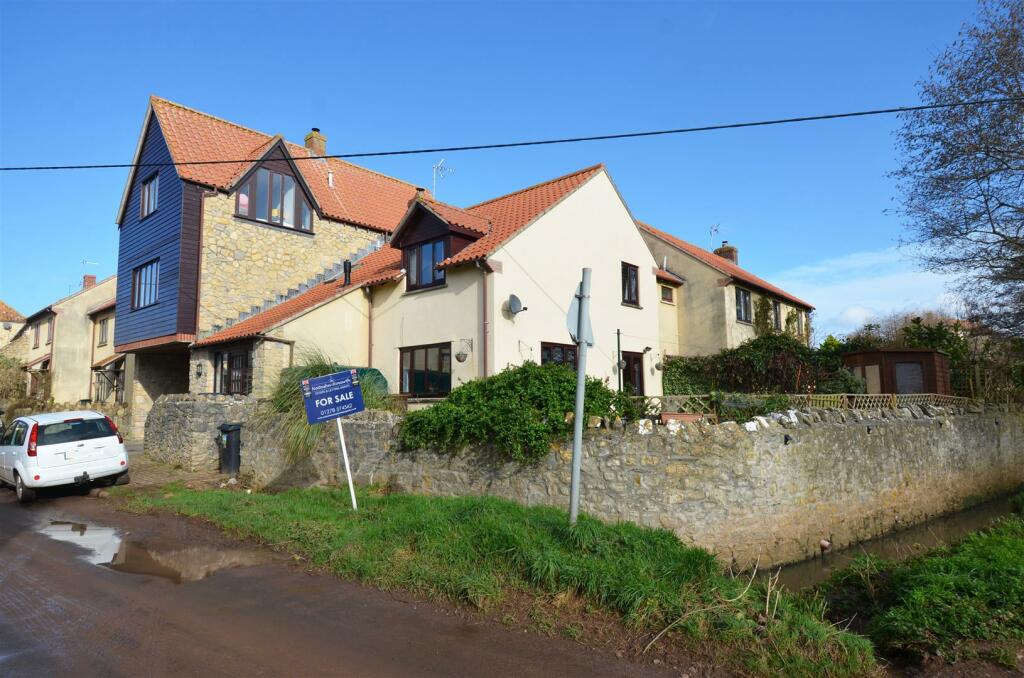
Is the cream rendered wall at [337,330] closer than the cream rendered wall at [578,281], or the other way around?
the cream rendered wall at [578,281]

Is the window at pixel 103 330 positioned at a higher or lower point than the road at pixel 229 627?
higher

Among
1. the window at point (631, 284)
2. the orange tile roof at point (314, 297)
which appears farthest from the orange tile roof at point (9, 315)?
the window at point (631, 284)

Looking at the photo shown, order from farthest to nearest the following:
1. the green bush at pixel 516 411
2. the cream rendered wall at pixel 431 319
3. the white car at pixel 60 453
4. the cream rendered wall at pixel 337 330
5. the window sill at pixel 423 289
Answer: the cream rendered wall at pixel 337 330 → the window sill at pixel 423 289 → the cream rendered wall at pixel 431 319 → the white car at pixel 60 453 → the green bush at pixel 516 411

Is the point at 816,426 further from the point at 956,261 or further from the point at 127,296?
the point at 127,296

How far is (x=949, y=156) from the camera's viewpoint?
54.8 feet

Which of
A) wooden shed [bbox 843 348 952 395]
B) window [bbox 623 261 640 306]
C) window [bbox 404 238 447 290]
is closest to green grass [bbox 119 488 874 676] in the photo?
window [bbox 404 238 447 290]

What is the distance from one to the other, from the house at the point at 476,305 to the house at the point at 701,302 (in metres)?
3.62

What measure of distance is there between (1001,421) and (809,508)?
41.1ft

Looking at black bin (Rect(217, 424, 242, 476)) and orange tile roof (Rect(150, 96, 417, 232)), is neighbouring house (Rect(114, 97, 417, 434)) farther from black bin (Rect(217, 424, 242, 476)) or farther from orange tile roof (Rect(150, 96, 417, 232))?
black bin (Rect(217, 424, 242, 476))

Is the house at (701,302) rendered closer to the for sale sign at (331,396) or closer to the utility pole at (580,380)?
the for sale sign at (331,396)

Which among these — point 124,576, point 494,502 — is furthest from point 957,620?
point 124,576

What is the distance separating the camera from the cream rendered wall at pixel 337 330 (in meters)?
17.6

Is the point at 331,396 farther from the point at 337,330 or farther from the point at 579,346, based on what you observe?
the point at 337,330

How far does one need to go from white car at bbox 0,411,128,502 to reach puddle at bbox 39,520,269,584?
333 cm
